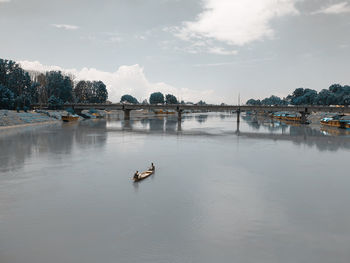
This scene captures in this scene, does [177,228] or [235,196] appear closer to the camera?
[177,228]

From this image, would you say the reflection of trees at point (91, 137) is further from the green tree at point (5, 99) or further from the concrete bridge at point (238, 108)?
the concrete bridge at point (238, 108)

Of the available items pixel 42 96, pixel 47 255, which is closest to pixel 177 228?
pixel 47 255

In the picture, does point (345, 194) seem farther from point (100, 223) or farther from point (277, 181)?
point (100, 223)

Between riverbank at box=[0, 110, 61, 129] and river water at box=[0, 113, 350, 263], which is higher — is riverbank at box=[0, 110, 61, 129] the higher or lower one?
the higher one

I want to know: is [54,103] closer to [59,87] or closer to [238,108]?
[59,87]

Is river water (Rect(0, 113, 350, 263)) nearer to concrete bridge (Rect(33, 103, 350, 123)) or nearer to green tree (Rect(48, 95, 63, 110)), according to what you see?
concrete bridge (Rect(33, 103, 350, 123))

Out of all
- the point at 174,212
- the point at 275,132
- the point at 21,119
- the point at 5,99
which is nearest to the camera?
the point at 174,212

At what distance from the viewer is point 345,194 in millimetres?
26203

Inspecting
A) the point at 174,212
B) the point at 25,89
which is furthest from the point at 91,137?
the point at 25,89

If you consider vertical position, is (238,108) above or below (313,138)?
above

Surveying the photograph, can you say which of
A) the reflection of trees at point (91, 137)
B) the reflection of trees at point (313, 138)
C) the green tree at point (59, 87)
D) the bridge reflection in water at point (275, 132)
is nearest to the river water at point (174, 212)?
the reflection of trees at point (91, 137)

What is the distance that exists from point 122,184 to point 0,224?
12.0m

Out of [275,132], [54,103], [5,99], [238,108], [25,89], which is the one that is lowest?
[275,132]

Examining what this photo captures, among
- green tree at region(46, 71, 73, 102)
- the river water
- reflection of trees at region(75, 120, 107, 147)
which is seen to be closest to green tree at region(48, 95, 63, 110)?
green tree at region(46, 71, 73, 102)
